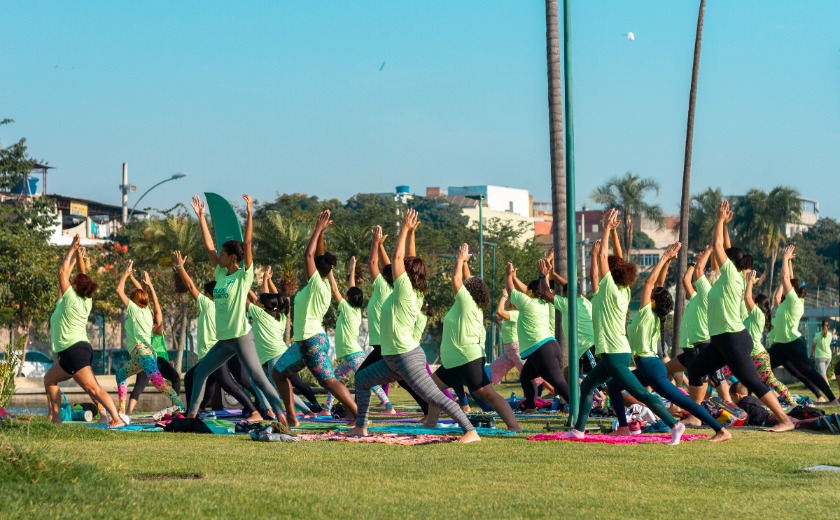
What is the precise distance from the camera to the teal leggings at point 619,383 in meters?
11.6

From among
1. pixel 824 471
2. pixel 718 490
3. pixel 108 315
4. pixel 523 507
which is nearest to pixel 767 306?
pixel 824 471

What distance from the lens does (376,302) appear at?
15117 millimetres

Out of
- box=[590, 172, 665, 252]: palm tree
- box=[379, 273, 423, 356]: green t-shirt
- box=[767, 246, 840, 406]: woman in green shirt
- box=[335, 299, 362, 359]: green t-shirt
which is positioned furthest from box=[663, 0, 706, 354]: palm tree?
box=[590, 172, 665, 252]: palm tree

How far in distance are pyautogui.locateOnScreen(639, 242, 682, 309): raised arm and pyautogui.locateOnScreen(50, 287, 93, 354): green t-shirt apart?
6.58 meters

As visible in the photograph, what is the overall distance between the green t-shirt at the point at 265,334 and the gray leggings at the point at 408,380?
3.26 m

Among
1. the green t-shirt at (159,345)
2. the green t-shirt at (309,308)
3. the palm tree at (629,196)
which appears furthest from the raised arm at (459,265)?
the palm tree at (629,196)

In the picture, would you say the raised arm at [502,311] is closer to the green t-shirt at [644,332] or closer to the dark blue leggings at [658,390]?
the green t-shirt at [644,332]

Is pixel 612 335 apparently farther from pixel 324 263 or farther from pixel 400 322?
pixel 324 263

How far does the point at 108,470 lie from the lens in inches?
325

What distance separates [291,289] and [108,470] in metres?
9.18

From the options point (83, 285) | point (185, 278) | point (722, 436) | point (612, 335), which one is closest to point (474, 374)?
point (612, 335)

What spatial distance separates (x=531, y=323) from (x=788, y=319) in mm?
4393

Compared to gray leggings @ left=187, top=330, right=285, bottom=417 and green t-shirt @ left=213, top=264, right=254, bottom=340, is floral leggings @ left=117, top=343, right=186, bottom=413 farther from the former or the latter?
green t-shirt @ left=213, top=264, right=254, bottom=340

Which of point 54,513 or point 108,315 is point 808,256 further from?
point 54,513
